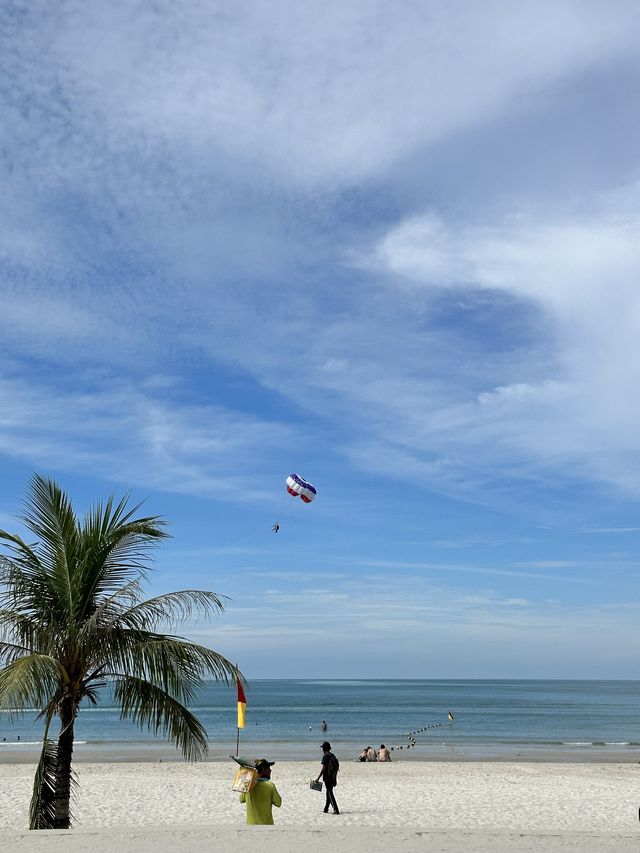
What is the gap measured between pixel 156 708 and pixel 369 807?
9.72m

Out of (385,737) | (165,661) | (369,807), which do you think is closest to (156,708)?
(165,661)

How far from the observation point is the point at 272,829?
5.94m

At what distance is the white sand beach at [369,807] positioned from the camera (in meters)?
5.67

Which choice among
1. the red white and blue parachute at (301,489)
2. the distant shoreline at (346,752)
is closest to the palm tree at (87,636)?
the red white and blue parachute at (301,489)

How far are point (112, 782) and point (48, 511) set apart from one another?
15.7 metres

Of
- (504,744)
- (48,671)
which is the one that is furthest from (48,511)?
(504,744)

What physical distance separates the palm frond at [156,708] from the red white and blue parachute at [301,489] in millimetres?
15437

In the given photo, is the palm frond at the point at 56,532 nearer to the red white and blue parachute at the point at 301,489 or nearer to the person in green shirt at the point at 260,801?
the person in green shirt at the point at 260,801

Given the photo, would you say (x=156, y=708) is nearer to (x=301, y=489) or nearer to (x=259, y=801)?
(x=259, y=801)

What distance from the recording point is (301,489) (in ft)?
83.1

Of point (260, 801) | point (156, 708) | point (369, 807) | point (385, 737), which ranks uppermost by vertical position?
point (156, 708)

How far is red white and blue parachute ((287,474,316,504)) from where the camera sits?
25172 millimetres

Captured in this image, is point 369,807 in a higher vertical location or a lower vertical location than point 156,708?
lower

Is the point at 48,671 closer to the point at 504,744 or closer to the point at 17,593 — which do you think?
the point at 17,593
